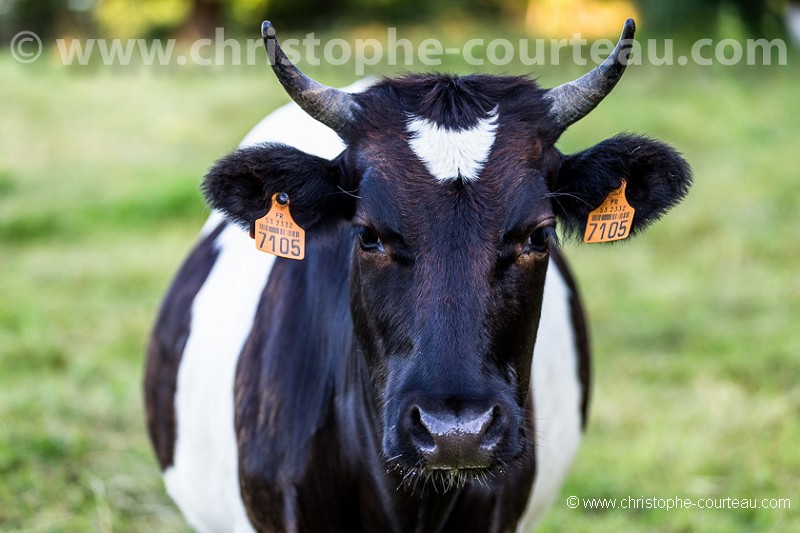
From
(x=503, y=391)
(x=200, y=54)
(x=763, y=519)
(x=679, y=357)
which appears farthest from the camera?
(x=200, y=54)

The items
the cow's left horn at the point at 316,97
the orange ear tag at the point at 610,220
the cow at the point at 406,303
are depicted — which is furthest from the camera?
the orange ear tag at the point at 610,220

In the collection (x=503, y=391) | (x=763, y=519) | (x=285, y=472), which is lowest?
(x=763, y=519)

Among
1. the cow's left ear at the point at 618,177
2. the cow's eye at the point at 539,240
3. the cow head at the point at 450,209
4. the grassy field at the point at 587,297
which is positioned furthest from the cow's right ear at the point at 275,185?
the grassy field at the point at 587,297

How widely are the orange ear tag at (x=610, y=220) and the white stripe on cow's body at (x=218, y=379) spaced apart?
115 cm

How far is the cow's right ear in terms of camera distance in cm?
294

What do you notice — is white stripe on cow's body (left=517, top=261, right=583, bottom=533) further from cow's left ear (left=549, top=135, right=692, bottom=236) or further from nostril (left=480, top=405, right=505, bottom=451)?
nostril (left=480, top=405, right=505, bottom=451)

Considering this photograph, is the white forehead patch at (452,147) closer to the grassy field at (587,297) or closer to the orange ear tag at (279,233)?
the orange ear tag at (279,233)

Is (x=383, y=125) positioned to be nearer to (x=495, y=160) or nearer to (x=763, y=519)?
(x=495, y=160)

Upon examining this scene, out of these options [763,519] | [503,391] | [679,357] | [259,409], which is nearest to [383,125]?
[503,391]

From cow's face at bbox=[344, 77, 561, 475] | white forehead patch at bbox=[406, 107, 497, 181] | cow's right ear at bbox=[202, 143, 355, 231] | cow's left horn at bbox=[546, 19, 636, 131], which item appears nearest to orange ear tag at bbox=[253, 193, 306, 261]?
cow's right ear at bbox=[202, 143, 355, 231]

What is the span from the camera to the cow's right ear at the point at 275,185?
2943mm

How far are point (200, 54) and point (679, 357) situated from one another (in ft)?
45.5

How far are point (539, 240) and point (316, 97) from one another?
719 mm

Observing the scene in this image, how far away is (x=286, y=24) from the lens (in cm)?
2459
